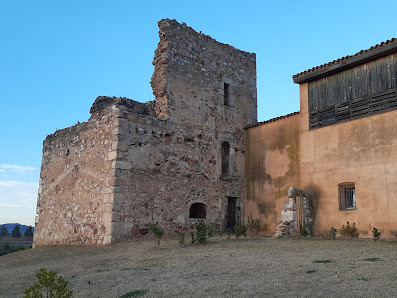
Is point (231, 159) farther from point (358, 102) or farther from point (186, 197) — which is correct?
point (358, 102)

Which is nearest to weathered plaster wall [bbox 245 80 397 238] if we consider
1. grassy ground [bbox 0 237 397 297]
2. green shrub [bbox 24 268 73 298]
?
grassy ground [bbox 0 237 397 297]

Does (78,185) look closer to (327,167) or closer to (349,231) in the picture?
(327,167)

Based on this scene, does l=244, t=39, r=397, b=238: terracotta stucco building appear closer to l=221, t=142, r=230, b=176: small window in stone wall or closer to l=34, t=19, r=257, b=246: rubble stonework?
l=221, t=142, r=230, b=176: small window in stone wall

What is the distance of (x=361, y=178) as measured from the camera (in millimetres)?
12281

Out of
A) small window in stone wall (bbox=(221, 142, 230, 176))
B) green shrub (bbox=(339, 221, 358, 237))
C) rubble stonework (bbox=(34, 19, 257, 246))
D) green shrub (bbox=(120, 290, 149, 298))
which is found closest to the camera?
green shrub (bbox=(120, 290, 149, 298))

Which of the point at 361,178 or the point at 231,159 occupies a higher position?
the point at 231,159

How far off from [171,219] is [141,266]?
5.42m

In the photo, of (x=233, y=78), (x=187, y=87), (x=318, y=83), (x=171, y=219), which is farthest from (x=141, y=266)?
(x=233, y=78)

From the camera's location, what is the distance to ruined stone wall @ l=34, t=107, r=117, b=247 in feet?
42.7

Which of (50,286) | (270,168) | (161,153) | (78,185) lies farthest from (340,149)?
(50,286)

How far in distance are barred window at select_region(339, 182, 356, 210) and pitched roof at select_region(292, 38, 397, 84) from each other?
→ 3919mm

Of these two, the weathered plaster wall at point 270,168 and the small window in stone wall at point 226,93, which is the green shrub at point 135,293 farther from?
the small window in stone wall at point 226,93

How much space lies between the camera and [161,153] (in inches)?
546

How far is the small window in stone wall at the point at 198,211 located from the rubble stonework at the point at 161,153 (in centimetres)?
17
